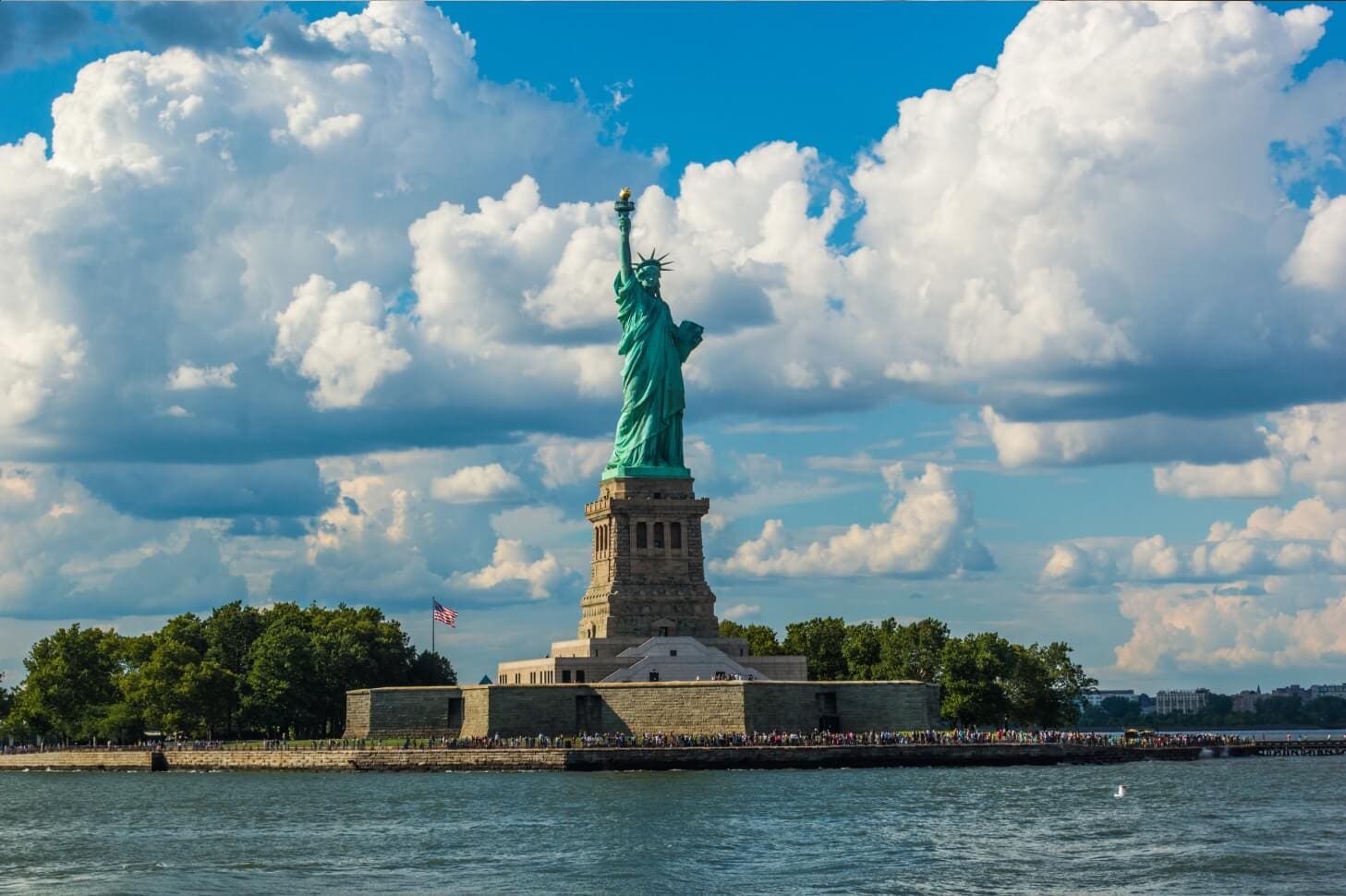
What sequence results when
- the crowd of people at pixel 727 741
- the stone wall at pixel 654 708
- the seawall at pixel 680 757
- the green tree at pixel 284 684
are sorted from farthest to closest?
the green tree at pixel 284 684 → the stone wall at pixel 654 708 → the crowd of people at pixel 727 741 → the seawall at pixel 680 757

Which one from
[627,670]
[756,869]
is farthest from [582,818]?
[627,670]

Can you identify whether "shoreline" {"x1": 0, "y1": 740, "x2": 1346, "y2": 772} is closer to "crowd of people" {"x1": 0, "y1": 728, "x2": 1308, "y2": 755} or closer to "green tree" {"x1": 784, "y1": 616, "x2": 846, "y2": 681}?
"crowd of people" {"x1": 0, "y1": 728, "x2": 1308, "y2": 755}

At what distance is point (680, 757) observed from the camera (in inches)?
3642

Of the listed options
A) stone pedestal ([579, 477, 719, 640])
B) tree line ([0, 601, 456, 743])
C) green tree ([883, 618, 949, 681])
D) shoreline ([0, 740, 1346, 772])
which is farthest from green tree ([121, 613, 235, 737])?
green tree ([883, 618, 949, 681])

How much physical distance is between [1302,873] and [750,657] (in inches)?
2304

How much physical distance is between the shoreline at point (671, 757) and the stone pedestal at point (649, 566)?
15037 mm

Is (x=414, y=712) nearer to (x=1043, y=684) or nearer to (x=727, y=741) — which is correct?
(x=727, y=741)

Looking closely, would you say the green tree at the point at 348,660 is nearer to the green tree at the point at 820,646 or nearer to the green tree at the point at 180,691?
the green tree at the point at 180,691

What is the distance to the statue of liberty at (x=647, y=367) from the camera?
114000mm

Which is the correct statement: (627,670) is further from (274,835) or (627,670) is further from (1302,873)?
(1302,873)

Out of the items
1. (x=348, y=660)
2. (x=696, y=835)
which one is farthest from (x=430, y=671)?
(x=696, y=835)

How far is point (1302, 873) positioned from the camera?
51781mm

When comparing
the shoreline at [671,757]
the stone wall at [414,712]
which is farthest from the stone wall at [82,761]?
the stone wall at [414,712]

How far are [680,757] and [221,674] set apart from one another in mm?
37365
